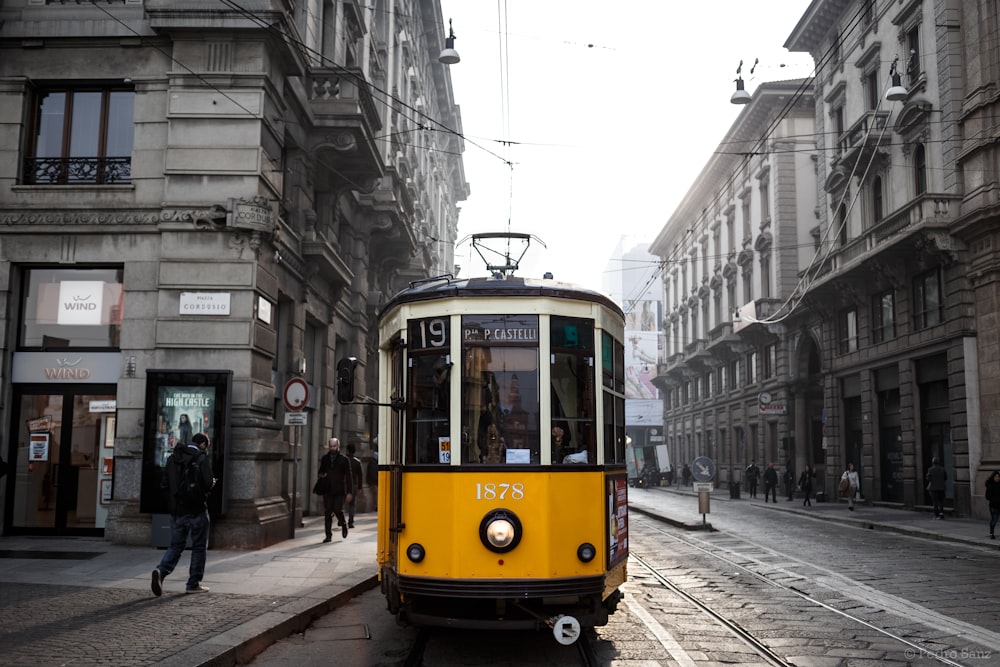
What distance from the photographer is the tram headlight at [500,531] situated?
653 centimetres

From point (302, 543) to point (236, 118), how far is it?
6671 mm

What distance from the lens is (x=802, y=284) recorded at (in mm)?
34875

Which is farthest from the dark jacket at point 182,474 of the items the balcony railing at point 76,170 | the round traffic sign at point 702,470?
the round traffic sign at point 702,470

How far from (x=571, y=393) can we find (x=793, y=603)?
4.26 meters

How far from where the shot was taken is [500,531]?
656 cm

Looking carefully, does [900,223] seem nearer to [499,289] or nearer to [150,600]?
[499,289]

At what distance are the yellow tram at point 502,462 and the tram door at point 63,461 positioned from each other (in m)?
8.90

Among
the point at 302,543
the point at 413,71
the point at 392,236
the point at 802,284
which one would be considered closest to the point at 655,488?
the point at 802,284

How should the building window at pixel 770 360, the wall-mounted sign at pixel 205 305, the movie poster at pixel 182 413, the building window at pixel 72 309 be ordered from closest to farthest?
the movie poster at pixel 182 413, the wall-mounted sign at pixel 205 305, the building window at pixel 72 309, the building window at pixel 770 360

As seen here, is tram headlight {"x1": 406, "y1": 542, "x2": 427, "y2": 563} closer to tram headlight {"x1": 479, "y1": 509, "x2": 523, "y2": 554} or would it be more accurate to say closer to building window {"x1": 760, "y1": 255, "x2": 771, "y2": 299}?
tram headlight {"x1": 479, "y1": 509, "x2": 523, "y2": 554}

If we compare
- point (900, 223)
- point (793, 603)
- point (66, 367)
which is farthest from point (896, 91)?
point (66, 367)

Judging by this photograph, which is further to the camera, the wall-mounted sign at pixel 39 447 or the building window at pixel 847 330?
the building window at pixel 847 330

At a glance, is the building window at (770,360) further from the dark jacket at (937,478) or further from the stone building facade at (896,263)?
the dark jacket at (937,478)

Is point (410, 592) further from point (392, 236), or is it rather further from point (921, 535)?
point (392, 236)
